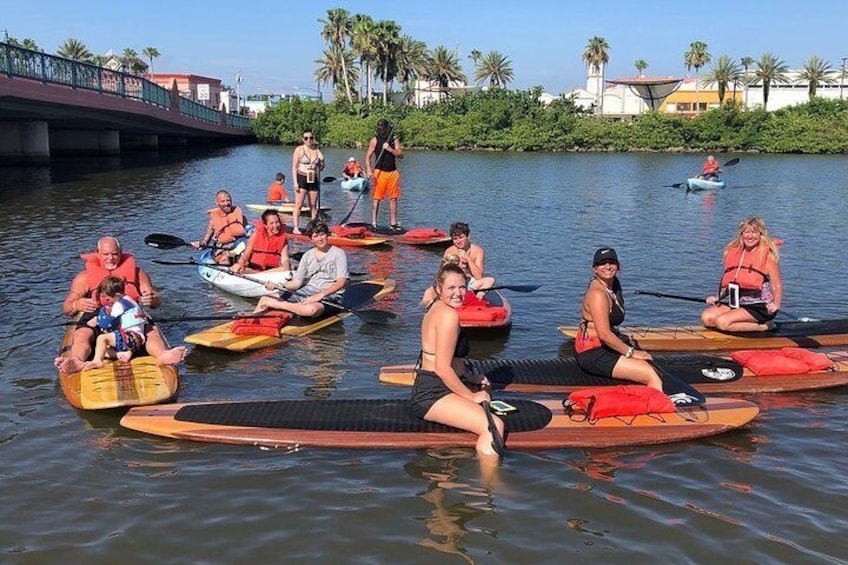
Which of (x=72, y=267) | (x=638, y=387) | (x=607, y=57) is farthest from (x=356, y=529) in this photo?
(x=607, y=57)

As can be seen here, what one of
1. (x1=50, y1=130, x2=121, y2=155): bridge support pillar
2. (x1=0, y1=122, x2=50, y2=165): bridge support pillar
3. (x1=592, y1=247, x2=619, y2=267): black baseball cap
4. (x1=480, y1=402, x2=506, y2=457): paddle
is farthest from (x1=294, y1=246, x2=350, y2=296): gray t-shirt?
(x1=50, y1=130, x2=121, y2=155): bridge support pillar

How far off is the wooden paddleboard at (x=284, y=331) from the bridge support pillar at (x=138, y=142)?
48488mm

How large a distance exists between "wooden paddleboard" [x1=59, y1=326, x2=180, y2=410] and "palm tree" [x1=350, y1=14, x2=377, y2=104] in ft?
252

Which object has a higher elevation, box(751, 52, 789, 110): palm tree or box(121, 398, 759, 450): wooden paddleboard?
box(751, 52, 789, 110): palm tree

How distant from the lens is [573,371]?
821 cm

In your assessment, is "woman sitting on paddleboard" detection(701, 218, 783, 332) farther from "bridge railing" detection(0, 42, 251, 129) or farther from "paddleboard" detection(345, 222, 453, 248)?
"bridge railing" detection(0, 42, 251, 129)

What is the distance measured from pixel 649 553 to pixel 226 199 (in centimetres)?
994

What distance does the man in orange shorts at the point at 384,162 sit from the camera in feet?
56.9

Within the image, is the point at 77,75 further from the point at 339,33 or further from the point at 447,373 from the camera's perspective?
the point at 339,33

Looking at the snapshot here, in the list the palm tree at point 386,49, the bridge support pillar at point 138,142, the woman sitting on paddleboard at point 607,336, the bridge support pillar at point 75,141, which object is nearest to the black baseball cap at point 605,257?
the woman sitting on paddleboard at point 607,336

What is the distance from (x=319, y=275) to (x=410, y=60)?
82.1 m

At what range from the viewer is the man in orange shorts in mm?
17328

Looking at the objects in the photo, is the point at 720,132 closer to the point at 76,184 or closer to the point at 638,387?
the point at 76,184

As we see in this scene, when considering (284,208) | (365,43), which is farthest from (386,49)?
(284,208)
